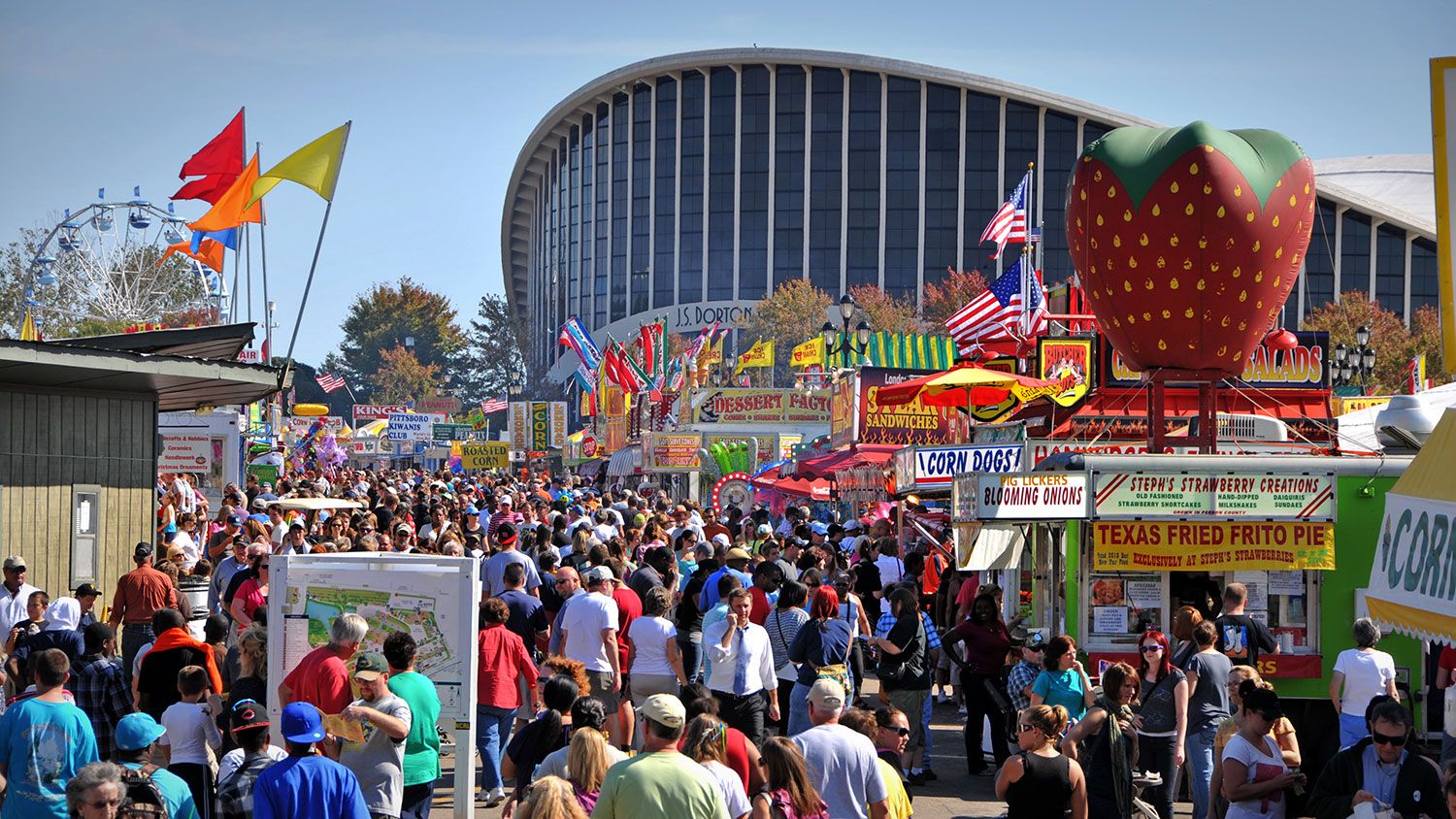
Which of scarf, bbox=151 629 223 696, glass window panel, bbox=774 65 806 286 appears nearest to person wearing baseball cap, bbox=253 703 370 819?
scarf, bbox=151 629 223 696

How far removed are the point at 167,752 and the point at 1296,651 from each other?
Answer: 28.9 feet

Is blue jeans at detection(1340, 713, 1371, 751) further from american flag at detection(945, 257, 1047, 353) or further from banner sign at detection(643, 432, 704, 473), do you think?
banner sign at detection(643, 432, 704, 473)

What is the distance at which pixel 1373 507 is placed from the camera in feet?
43.8

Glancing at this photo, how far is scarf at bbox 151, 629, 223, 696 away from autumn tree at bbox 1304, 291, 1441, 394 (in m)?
50.4

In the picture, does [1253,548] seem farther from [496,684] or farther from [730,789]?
[730,789]

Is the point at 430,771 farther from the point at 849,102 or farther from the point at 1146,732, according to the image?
the point at 849,102

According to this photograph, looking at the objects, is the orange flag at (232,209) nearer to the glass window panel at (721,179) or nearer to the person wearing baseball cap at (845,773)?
the person wearing baseball cap at (845,773)

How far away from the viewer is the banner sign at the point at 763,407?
48.0m

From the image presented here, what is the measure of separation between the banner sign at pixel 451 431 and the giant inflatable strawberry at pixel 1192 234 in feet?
220

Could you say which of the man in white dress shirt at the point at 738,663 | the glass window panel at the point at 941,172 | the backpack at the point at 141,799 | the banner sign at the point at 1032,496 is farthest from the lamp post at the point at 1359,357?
the glass window panel at the point at 941,172

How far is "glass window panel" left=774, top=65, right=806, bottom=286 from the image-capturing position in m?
100

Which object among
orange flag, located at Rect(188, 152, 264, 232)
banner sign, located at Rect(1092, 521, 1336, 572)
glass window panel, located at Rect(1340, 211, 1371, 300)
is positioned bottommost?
banner sign, located at Rect(1092, 521, 1336, 572)

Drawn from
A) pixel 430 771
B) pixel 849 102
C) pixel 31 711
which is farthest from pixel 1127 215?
pixel 849 102

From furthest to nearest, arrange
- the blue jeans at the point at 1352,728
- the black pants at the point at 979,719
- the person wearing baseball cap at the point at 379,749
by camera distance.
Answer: the black pants at the point at 979,719 < the blue jeans at the point at 1352,728 < the person wearing baseball cap at the point at 379,749
